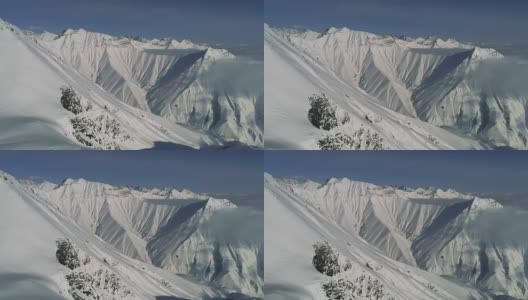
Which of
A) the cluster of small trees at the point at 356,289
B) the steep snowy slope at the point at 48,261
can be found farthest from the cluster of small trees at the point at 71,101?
the cluster of small trees at the point at 356,289

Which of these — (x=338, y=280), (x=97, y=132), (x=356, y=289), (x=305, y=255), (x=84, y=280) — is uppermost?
(x=97, y=132)

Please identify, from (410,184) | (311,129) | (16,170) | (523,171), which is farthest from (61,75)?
(523,171)

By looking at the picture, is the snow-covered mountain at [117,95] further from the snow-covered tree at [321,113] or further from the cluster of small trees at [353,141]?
the cluster of small trees at [353,141]

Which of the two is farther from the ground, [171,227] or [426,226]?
[171,227]

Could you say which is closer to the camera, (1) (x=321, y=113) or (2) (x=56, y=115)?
(2) (x=56, y=115)

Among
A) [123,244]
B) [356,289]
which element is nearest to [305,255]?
[356,289]

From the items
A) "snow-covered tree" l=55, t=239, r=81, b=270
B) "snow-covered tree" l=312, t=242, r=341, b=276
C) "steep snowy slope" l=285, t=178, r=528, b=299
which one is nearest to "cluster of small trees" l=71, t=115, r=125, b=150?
"snow-covered tree" l=55, t=239, r=81, b=270

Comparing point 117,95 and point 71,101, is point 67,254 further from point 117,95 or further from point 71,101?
point 117,95

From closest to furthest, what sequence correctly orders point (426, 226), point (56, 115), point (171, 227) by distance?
point (56, 115) < point (171, 227) < point (426, 226)

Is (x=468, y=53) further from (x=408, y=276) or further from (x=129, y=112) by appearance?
(x=129, y=112)
